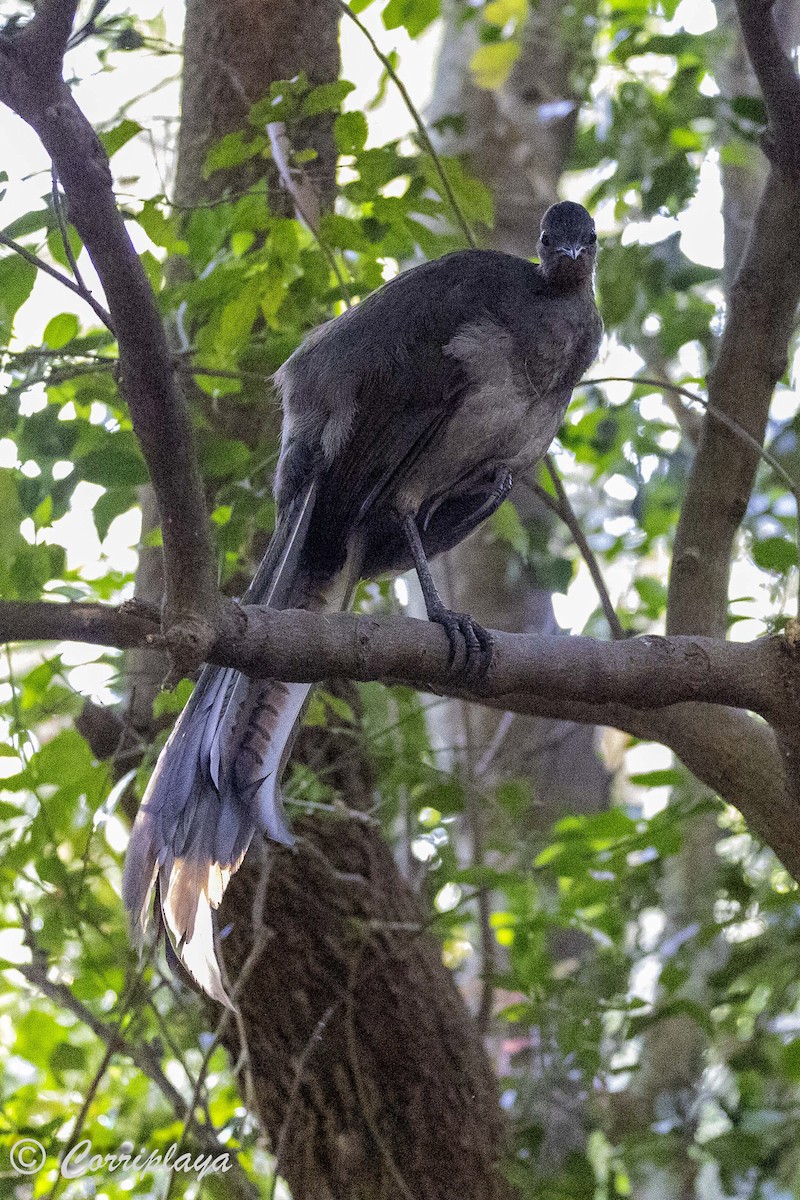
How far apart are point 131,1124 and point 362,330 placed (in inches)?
74.3

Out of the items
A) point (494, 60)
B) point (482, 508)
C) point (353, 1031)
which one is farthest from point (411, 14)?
point (353, 1031)

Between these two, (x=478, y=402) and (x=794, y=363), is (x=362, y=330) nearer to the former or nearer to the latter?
(x=478, y=402)

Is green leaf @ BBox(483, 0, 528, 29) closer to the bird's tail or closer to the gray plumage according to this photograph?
the gray plumage

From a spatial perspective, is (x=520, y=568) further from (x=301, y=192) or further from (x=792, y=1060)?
(x=792, y=1060)

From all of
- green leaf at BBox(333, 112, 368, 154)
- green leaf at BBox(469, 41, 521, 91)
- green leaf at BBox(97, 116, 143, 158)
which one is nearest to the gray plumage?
green leaf at BBox(333, 112, 368, 154)

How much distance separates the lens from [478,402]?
227cm

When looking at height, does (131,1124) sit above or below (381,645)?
below

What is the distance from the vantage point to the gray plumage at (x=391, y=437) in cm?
204

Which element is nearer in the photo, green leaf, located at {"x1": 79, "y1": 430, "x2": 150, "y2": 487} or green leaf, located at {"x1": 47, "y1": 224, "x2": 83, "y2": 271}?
green leaf, located at {"x1": 47, "y1": 224, "x2": 83, "y2": 271}

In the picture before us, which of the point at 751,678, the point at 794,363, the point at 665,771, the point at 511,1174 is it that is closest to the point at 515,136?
the point at 794,363

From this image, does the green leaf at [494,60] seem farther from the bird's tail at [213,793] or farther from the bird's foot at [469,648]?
the bird's foot at [469,648]

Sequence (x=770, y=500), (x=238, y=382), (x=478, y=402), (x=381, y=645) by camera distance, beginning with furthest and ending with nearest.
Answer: (x=770, y=500) < (x=238, y=382) < (x=478, y=402) < (x=381, y=645)

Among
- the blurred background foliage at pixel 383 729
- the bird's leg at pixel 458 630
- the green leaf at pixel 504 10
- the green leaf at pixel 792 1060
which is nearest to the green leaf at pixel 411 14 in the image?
the blurred background foliage at pixel 383 729

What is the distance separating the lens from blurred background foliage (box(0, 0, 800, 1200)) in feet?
7.63
